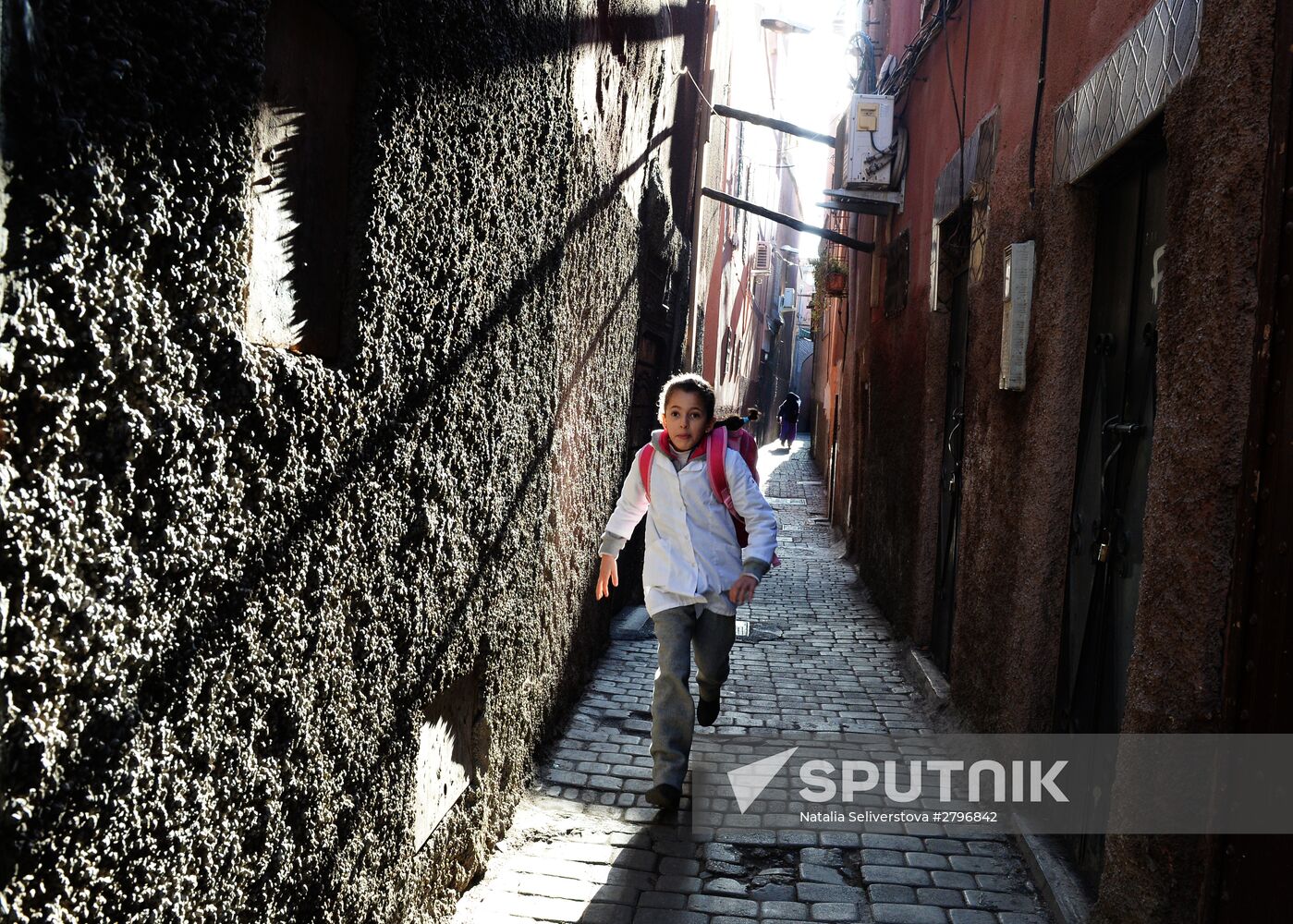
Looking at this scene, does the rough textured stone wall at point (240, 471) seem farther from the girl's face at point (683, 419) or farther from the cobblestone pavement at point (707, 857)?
the girl's face at point (683, 419)

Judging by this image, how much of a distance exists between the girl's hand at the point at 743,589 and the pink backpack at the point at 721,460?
0.17 metres

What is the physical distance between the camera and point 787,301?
4469cm

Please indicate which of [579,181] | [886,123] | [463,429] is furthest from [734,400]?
[463,429]

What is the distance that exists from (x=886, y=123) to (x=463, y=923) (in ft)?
27.5

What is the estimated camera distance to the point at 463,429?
297cm

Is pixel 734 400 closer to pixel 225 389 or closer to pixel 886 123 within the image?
pixel 886 123

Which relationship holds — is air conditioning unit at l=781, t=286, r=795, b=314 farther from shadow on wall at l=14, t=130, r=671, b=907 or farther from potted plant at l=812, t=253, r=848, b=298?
shadow on wall at l=14, t=130, r=671, b=907

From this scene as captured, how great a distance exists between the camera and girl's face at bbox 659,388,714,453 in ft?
13.5

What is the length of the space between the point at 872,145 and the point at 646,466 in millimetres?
6392

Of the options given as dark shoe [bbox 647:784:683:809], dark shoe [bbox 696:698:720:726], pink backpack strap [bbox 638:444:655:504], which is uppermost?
pink backpack strap [bbox 638:444:655:504]

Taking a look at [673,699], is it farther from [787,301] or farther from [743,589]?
[787,301]

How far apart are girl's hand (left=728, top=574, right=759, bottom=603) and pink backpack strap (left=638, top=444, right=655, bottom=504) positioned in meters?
0.57

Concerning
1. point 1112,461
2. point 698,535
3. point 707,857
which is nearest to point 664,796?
point 707,857

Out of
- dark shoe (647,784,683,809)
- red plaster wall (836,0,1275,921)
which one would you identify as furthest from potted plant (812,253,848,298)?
dark shoe (647,784,683,809)
